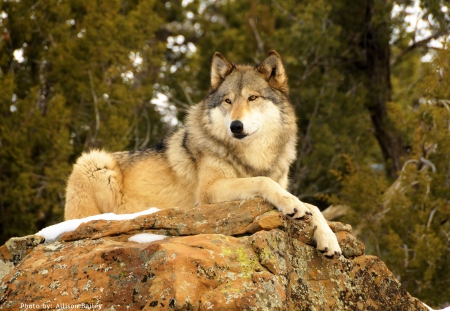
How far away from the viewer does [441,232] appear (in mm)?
10062

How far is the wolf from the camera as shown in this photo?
21.1 feet

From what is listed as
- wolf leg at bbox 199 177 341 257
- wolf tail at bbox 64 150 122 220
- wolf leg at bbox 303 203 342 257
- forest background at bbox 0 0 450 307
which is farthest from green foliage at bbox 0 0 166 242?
wolf leg at bbox 303 203 342 257

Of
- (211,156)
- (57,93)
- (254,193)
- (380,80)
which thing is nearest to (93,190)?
(211,156)

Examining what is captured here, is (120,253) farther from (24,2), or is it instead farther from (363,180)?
(24,2)

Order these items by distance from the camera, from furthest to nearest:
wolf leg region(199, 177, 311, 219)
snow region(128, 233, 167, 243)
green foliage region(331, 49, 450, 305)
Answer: green foliage region(331, 49, 450, 305), wolf leg region(199, 177, 311, 219), snow region(128, 233, 167, 243)

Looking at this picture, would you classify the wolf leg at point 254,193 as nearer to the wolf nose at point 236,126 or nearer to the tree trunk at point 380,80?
the wolf nose at point 236,126

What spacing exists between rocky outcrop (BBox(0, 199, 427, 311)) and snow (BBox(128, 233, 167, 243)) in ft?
0.22

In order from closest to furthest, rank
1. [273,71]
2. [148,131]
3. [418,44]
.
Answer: [273,71] < [418,44] < [148,131]

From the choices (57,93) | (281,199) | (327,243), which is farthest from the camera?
(57,93)

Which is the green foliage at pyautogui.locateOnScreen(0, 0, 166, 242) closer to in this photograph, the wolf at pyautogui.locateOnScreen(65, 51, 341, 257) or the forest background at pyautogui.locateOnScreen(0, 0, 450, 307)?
the forest background at pyautogui.locateOnScreen(0, 0, 450, 307)

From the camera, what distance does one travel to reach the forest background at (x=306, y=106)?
1044 centimetres

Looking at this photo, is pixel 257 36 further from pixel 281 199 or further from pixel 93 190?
pixel 281 199

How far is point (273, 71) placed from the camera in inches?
271

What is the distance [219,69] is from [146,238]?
2879 mm
